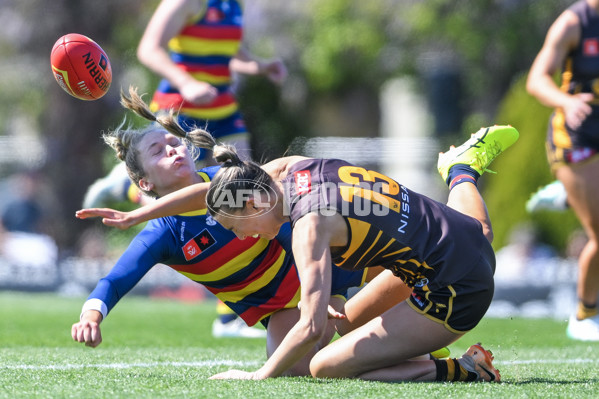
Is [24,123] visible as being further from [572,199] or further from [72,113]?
[572,199]

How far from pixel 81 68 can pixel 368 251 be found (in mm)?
2379

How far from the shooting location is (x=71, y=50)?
5.58m

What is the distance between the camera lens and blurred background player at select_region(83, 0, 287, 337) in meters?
6.57

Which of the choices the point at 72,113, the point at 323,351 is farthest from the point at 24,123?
the point at 323,351

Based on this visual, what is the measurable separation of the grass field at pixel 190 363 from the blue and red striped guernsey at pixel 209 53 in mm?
1631

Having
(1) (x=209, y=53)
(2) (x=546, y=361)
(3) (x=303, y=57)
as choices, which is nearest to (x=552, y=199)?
(2) (x=546, y=361)

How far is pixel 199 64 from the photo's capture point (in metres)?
6.88

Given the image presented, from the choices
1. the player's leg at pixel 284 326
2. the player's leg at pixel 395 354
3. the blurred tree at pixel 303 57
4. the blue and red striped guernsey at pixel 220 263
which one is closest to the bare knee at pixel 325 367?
the player's leg at pixel 395 354

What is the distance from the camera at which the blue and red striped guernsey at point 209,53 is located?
267 inches

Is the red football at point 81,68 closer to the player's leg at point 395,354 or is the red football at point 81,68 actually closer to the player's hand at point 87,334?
the player's hand at point 87,334

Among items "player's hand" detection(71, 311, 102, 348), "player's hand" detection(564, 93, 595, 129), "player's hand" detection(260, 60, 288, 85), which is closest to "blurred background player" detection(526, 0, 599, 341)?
"player's hand" detection(564, 93, 595, 129)

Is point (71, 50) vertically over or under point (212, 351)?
over

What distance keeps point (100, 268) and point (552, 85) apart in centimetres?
731

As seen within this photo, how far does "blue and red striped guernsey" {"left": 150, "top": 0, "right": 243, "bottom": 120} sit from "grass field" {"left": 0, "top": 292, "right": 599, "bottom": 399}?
5.35 feet
